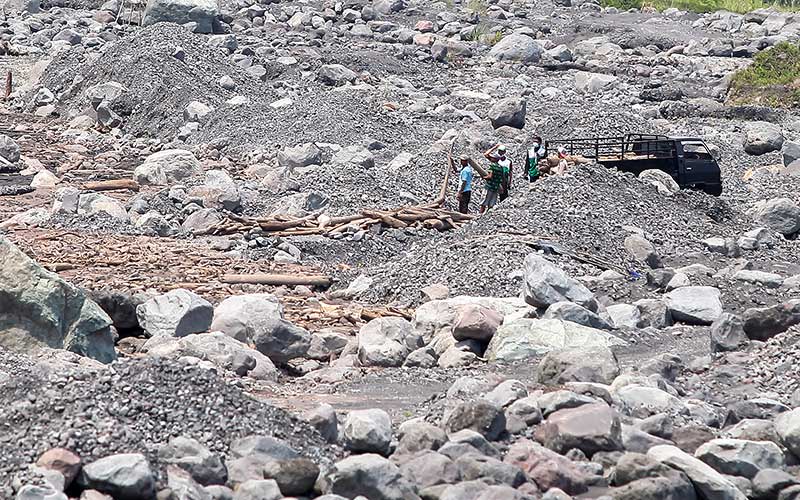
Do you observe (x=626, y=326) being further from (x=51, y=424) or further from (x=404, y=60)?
(x=404, y=60)

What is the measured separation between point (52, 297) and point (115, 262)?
5262 millimetres

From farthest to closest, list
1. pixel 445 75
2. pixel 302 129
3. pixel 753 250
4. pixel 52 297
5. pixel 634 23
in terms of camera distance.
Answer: pixel 634 23 → pixel 445 75 → pixel 302 129 → pixel 753 250 → pixel 52 297

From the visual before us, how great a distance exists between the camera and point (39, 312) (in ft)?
35.4

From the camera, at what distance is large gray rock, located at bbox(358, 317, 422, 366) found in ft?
40.5

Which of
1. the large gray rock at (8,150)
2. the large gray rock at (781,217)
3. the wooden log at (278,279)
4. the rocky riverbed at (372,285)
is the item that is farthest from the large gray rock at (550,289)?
the large gray rock at (8,150)

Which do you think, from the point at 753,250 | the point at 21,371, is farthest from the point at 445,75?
the point at 21,371

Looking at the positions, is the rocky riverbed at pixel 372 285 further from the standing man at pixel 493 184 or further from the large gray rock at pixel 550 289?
the standing man at pixel 493 184

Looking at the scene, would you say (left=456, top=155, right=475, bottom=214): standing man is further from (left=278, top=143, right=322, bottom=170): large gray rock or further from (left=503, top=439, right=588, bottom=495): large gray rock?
(left=503, top=439, right=588, bottom=495): large gray rock

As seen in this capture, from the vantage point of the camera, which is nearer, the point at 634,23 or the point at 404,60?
the point at 404,60

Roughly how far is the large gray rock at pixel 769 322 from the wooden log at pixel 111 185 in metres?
11.7

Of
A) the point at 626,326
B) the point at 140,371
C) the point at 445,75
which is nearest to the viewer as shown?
the point at 140,371

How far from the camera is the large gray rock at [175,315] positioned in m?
12.4

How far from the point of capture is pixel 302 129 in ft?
80.4

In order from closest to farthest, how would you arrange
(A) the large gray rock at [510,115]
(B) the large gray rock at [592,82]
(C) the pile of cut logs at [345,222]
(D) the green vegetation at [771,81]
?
(C) the pile of cut logs at [345,222]
(A) the large gray rock at [510,115]
(D) the green vegetation at [771,81]
(B) the large gray rock at [592,82]
